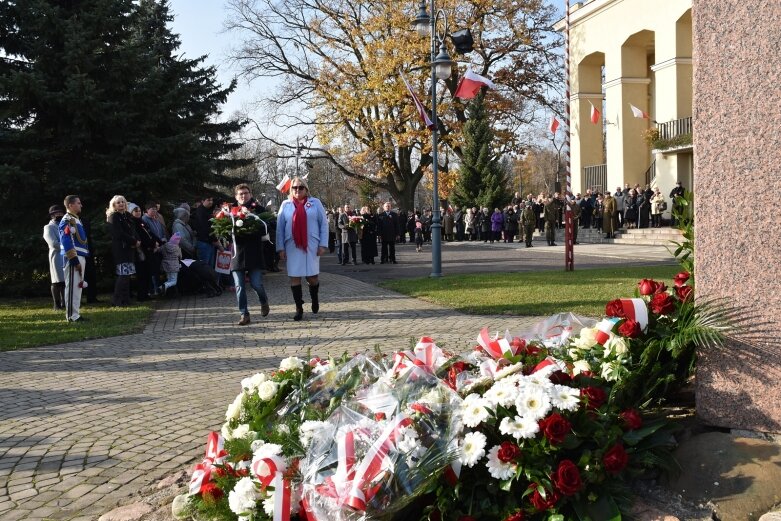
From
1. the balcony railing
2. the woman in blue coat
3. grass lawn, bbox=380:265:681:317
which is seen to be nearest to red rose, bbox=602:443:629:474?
grass lawn, bbox=380:265:681:317

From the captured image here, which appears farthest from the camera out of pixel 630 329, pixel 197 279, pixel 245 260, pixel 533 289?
pixel 197 279

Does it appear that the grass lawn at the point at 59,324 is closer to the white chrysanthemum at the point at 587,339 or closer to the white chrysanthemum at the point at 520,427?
the white chrysanthemum at the point at 587,339

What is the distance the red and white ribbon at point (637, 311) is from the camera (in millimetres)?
3781

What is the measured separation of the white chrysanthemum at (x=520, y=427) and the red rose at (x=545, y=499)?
207mm

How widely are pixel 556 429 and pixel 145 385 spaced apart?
4.60 meters

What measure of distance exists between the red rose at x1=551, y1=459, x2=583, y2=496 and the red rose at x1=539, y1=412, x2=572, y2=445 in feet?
0.31

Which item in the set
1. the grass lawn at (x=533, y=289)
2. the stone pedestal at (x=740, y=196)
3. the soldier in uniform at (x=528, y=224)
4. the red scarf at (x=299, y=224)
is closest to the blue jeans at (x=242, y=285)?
the red scarf at (x=299, y=224)

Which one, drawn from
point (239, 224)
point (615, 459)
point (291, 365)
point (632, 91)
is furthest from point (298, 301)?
point (632, 91)

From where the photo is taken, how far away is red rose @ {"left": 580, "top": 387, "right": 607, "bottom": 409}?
3088mm

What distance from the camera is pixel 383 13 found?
3550 cm

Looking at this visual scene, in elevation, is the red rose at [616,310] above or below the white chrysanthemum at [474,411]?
above

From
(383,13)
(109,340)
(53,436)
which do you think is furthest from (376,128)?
(53,436)

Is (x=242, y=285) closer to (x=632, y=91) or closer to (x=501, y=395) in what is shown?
(x=501, y=395)

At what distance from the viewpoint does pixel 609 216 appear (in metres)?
27.0
